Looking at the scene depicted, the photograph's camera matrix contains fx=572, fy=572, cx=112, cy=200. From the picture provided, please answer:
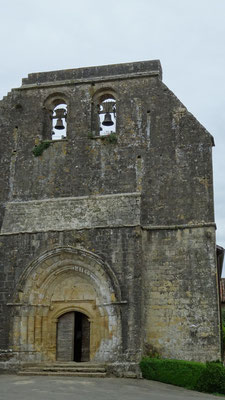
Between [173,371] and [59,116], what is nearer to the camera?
[173,371]

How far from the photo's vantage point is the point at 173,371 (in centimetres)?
1581

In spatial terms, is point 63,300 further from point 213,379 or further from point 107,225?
point 213,379

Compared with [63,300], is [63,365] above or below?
below

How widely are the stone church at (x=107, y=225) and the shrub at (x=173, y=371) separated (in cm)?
48

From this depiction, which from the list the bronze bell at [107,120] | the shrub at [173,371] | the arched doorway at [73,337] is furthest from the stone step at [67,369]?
the bronze bell at [107,120]

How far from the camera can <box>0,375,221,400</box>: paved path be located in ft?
42.5

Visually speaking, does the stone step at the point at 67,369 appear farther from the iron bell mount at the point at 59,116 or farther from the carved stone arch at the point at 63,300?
the iron bell mount at the point at 59,116

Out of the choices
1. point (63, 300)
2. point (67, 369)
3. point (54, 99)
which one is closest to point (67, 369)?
point (67, 369)

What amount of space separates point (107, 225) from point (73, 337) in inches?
148

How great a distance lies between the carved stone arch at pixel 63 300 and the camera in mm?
17109

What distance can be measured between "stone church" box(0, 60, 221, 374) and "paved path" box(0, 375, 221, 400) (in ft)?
4.04

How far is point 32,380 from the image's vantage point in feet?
50.7

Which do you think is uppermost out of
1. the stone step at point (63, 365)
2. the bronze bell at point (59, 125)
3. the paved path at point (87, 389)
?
the bronze bell at point (59, 125)

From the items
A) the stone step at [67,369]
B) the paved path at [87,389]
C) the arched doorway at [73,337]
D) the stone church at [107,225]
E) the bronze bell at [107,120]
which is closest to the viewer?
the paved path at [87,389]
